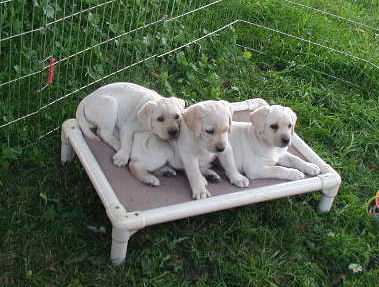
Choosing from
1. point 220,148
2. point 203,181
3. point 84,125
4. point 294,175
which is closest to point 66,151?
point 84,125

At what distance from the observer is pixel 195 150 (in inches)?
123

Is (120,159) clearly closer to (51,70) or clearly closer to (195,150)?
(195,150)

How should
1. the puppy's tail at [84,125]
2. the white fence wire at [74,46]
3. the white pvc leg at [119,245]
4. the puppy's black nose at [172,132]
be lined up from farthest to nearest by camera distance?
the white fence wire at [74,46] < the puppy's tail at [84,125] < the puppy's black nose at [172,132] < the white pvc leg at [119,245]

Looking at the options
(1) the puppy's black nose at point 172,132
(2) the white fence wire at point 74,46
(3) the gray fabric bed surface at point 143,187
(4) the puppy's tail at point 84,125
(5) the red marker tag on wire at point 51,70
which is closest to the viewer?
(3) the gray fabric bed surface at point 143,187

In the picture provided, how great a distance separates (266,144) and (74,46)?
180 cm

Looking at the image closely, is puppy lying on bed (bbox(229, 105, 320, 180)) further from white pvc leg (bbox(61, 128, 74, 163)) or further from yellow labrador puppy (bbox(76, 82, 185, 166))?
white pvc leg (bbox(61, 128, 74, 163))

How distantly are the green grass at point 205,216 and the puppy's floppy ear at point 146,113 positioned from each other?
0.57 meters

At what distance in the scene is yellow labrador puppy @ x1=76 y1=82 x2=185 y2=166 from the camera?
3123 millimetres

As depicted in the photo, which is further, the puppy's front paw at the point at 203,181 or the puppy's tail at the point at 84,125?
the puppy's tail at the point at 84,125

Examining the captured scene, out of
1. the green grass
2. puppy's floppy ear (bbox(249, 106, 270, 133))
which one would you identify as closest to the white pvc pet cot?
the green grass

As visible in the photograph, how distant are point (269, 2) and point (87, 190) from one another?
3.17 meters

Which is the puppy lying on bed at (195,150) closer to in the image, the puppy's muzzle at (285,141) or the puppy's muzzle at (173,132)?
the puppy's muzzle at (173,132)

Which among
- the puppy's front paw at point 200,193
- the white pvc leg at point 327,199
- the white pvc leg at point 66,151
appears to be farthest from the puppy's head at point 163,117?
the white pvc leg at point 327,199

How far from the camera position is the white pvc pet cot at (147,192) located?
2832 millimetres
